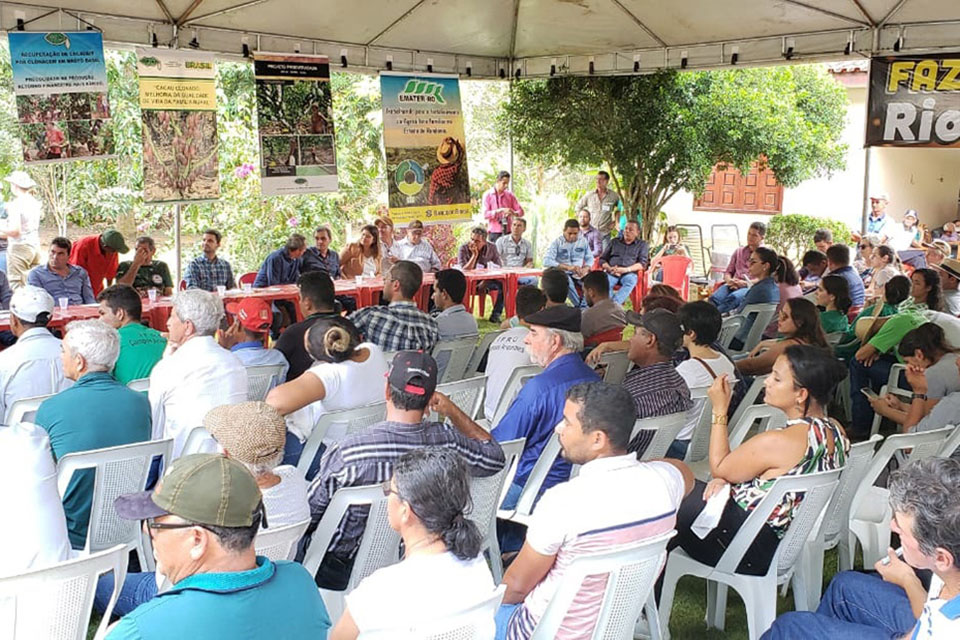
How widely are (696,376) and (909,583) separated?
196 centimetres

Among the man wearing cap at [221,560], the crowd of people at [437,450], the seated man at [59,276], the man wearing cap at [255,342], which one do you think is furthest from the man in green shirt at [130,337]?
the seated man at [59,276]

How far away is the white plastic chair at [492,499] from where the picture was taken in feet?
10.8

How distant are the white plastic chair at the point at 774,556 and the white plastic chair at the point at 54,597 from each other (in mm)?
1851

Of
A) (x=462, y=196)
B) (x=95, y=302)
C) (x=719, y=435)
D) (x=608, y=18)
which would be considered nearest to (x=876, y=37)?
(x=608, y=18)

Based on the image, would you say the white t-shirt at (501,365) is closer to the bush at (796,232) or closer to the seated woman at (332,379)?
the seated woman at (332,379)

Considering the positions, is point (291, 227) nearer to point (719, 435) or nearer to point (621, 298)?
point (621, 298)

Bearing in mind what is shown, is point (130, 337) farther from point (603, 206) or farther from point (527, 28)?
point (603, 206)

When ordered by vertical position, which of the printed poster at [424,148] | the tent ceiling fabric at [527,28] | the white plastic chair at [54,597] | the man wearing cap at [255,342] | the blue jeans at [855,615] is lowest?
the blue jeans at [855,615]

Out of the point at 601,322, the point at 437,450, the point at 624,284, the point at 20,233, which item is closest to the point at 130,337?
the point at 601,322

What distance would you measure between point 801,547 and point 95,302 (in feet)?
20.8

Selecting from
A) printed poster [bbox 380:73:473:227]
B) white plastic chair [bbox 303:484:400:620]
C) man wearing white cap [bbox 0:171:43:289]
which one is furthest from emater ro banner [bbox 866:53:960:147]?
man wearing white cap [bbox 0:171:43:289]

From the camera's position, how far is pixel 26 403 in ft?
12.9

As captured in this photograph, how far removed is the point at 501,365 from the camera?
4.97 meters

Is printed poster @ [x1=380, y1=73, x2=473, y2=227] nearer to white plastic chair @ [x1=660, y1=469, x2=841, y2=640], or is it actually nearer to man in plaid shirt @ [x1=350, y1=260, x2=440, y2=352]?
man in plaid shirt @ [x1=350, y1=260, x2=440, y2=352]
